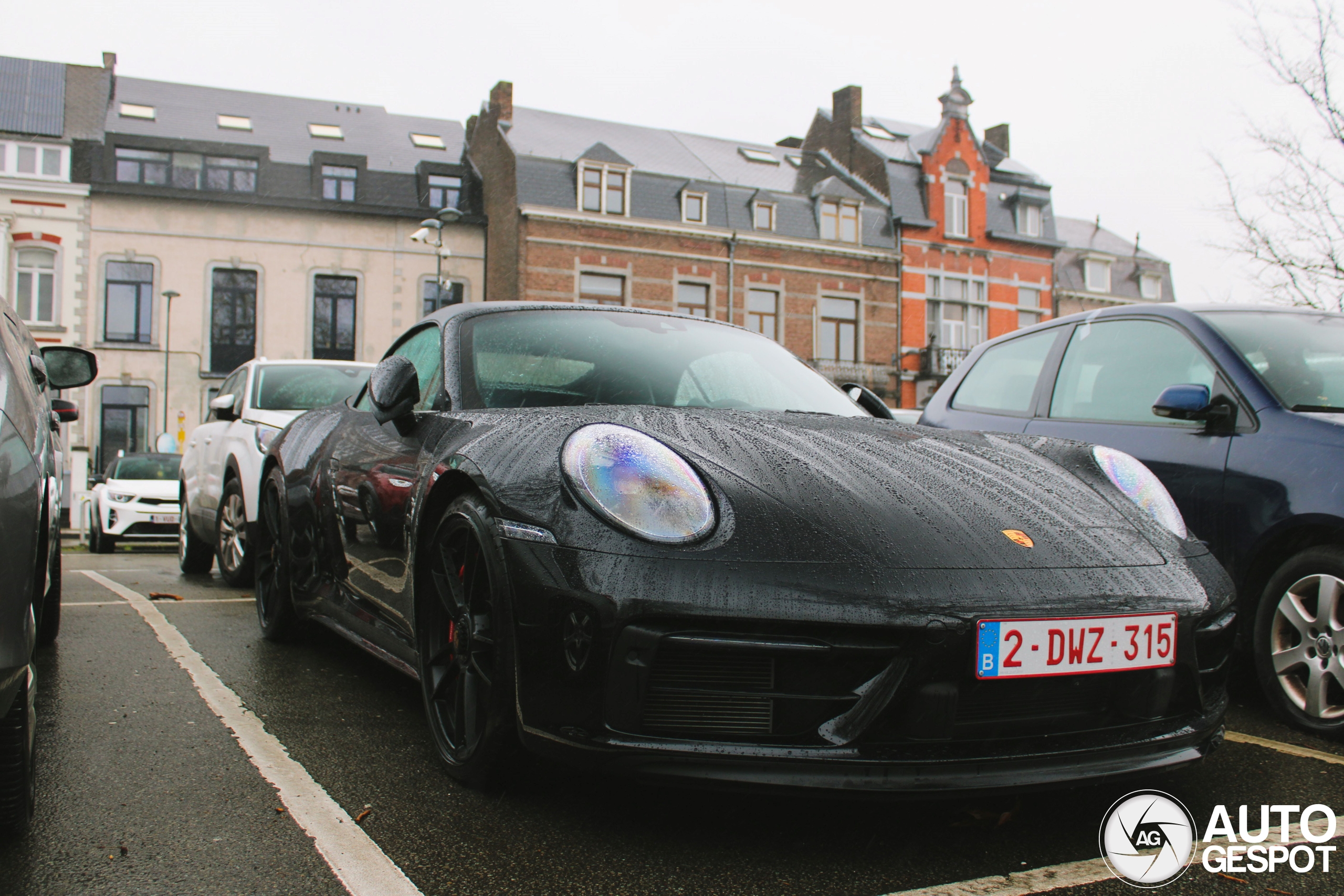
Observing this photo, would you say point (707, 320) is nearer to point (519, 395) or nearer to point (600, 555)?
point (519, 395)

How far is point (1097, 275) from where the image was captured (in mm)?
39031

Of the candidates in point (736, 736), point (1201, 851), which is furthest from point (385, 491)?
point (1201, 851)

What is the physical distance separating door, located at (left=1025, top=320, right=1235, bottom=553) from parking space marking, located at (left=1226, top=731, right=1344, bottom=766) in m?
0.63

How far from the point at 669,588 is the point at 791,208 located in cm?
3238

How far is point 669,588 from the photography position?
205cm

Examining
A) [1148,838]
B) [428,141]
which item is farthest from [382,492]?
[428,141]

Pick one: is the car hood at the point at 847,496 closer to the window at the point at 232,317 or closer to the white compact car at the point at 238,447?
the white compact car at the point at 238,447

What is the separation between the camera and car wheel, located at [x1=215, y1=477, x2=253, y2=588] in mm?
6016

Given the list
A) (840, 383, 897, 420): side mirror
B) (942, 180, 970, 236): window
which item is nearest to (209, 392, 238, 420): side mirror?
(840, 383, 897, 420): side mirror

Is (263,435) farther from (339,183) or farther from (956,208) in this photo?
(956,208)

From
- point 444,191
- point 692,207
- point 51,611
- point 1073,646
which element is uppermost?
point 444,191

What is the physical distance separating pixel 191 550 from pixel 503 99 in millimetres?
25963

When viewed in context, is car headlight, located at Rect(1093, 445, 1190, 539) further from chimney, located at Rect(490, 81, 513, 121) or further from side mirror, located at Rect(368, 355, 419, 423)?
chimney, located at Rect(490, 81, 513, 121)

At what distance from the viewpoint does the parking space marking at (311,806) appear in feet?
6.42
